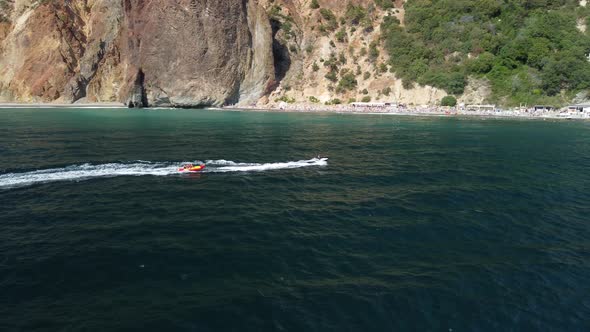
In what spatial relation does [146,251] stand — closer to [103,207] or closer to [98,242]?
[98,242]

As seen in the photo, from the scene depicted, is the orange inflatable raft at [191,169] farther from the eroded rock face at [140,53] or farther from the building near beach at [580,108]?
the building near beach at [580,108]

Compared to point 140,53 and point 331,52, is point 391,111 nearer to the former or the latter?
point 331,52

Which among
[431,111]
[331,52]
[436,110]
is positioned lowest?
[431,111]

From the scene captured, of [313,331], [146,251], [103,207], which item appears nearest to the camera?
[313,331]

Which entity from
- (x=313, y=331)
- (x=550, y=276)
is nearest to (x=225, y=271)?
(x=313, y=331)

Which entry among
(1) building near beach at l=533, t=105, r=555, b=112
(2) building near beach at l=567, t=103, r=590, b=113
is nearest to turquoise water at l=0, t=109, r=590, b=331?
(2) building near beach at l=567, t=103, r=590, b=113

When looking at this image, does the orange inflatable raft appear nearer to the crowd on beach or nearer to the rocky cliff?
the crowd on beach

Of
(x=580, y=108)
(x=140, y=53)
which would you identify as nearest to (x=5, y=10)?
(x=140, y=53)
